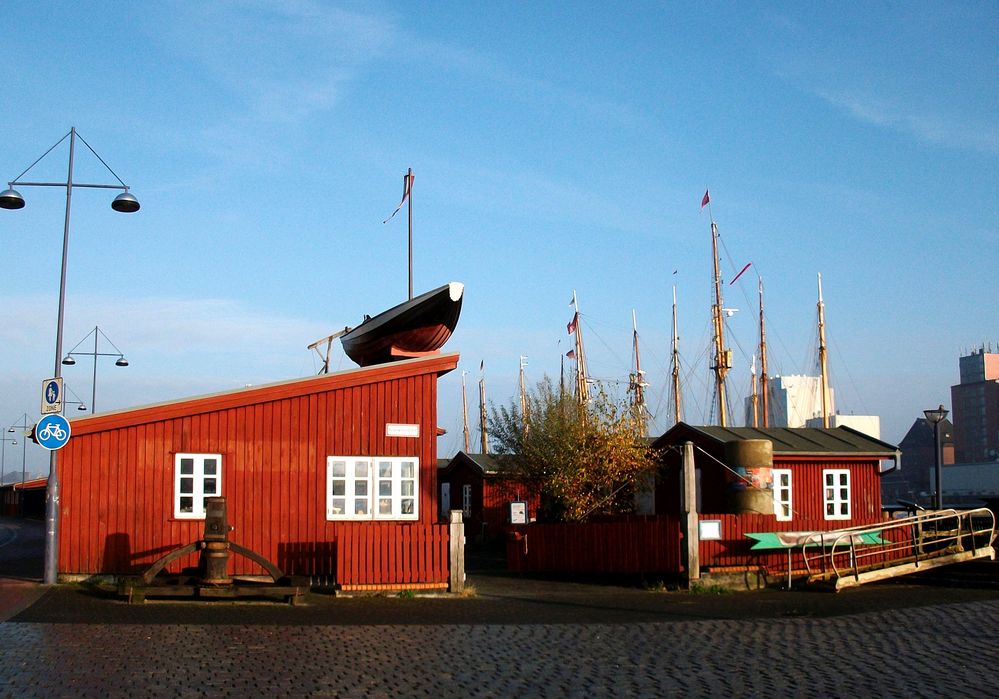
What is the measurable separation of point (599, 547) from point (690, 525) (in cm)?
295

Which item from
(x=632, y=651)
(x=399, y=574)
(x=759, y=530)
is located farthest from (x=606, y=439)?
(x=632, y=651)

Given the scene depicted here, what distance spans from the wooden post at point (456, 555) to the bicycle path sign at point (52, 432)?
6831 mm

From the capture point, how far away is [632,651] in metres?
12.5

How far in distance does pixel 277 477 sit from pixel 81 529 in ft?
11.6

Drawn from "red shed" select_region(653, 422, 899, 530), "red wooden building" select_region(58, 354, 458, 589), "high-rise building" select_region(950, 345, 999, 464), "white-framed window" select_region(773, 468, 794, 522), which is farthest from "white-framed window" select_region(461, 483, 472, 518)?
"high-rise building" select_region(950, 345, 999, 464)

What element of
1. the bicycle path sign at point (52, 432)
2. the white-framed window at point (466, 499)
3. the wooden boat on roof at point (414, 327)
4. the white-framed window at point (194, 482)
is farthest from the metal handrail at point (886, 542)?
the white-framed window at point (466, 499)

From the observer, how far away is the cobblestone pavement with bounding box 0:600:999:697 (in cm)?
999

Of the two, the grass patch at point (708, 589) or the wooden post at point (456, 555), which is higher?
the wooden post at point (456, 555)

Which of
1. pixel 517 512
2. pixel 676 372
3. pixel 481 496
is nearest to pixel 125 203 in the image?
pixel 517 512

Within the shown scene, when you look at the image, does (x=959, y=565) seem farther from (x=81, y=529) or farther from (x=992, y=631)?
(x=81, y=529)

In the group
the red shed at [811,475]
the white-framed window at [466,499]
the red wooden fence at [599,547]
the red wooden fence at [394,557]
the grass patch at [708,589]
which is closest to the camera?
the red wooden fence at [394,557]

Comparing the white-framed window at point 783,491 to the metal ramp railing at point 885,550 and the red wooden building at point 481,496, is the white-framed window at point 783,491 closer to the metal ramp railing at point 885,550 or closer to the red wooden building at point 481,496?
the metal ramp railing at point 885,550

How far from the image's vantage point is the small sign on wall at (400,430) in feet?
→ 66.2

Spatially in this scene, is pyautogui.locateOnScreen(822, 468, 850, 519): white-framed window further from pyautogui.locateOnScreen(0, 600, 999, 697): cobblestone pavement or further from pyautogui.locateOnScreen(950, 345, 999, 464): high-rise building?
pyautogui.locateOnScreen(950, 345, 999, 464): high-rise building
